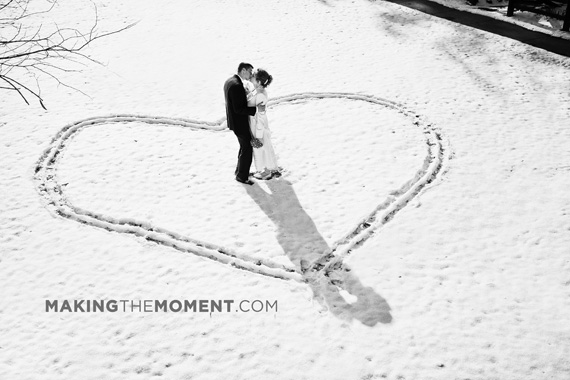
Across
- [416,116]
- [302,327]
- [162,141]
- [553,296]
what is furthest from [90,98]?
[553,296]

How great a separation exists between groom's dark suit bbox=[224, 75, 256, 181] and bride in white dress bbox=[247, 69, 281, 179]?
96mm

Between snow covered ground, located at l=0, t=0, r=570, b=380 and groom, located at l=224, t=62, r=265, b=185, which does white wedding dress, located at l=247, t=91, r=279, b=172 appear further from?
snow covered ground, located at l=0, t=0, r=570, b=380

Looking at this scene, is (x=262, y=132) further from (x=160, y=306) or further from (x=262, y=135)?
(x=160, y=306)

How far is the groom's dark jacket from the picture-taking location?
715 centimetres

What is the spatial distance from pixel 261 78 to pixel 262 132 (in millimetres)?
831

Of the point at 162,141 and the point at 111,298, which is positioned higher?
the point at 162,141

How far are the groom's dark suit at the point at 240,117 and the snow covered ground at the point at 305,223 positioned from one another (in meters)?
0.35

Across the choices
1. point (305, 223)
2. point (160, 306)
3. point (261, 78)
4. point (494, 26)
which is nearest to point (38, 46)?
point (261, 78)

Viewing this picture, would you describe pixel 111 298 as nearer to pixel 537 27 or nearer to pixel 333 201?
pixel 333 201

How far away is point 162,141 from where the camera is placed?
9.12 metres

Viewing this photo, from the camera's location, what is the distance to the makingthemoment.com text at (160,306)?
234 inches

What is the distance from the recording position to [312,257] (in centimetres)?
661

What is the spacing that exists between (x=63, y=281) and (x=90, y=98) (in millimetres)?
5373

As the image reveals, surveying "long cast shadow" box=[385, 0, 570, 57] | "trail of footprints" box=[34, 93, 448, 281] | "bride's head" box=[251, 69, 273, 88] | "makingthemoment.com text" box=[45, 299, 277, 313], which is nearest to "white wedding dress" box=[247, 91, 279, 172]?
"bride's head" box=[251, 69, 273, 88]
